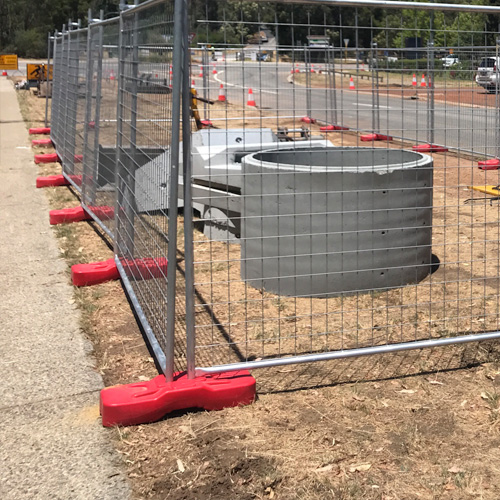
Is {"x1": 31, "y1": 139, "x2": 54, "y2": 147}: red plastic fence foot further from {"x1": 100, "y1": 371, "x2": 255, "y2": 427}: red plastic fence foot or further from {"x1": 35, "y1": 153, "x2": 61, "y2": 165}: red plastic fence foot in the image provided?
{"x1": 100, "y1": 371, "x2": 255, "y2": 427}: red plastic fence foot

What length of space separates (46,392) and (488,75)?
3.59 meters

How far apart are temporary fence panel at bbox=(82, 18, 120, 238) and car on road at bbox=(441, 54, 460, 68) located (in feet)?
8.81

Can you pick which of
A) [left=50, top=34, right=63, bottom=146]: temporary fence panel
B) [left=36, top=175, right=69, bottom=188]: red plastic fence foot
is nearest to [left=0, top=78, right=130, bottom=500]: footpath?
[left=36, top=175, right=69, bottom=188]: red plastic fence foot

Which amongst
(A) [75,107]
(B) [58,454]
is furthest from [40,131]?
(B) [58,454]

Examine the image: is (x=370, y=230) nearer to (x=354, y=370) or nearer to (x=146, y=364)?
(x=354, y=370)

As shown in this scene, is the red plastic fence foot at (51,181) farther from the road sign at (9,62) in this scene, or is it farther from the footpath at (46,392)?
the road sign at (9,62)

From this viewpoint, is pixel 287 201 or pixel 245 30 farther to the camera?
pixel 287 201

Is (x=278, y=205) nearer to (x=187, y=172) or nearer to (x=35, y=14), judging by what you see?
(x=187, y=172)

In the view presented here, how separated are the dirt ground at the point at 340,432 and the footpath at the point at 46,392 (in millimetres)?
126

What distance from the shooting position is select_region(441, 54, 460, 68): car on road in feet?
16.8

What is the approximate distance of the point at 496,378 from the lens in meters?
4.04

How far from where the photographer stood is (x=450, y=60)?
523 centimetres

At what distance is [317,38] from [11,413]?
2.63 m

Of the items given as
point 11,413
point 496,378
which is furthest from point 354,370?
point 11,413
